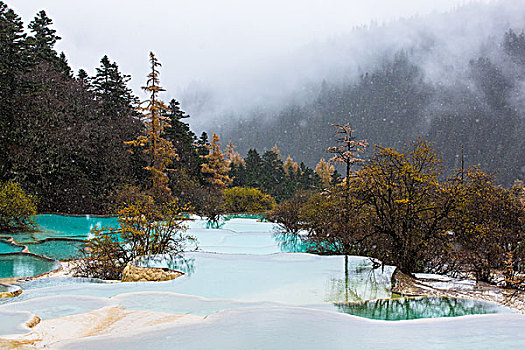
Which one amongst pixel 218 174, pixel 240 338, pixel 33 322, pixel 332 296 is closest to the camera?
pixel 240 338

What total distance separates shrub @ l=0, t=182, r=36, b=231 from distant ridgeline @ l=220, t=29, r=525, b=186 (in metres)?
63.7

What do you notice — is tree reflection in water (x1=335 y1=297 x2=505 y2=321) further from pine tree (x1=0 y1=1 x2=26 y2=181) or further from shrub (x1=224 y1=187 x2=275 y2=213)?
shrub (x1=224 y1=187 x2=275 y2=213)

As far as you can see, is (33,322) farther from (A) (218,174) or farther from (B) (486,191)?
(A) (218,174)

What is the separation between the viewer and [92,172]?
21.7 m

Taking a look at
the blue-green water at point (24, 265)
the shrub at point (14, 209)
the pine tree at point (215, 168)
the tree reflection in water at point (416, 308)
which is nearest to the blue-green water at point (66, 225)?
the shrub at point (14, 209)

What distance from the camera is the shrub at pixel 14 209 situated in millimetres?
14602

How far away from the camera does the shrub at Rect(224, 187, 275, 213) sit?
28.3 metres

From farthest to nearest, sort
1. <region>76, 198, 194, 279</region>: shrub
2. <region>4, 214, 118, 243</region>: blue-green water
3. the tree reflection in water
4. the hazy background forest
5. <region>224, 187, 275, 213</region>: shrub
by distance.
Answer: the hazy background forest
<region>224, 187, 275, 213</region>: shrub
<region>4, 214, 118, 243</region>: blue-green water
<region>76, 198, 194, 279</region>: shrub
the tree reflection in water

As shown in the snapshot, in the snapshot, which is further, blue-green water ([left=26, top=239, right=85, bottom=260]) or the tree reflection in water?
blue-green water ([left=26, top=239, right=85, bottom=260])

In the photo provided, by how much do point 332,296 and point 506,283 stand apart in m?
2.96

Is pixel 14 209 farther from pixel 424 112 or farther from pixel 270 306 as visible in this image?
pixel 424 112

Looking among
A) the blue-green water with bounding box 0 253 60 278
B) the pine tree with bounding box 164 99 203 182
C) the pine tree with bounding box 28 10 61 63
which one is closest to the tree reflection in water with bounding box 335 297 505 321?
the blue-green water with bounding box 0 253 60 278

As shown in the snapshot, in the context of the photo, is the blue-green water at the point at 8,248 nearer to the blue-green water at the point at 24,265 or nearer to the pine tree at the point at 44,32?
the blue-green water at the point at 24,265

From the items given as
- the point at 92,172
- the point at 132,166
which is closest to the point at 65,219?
the point at 92,172
